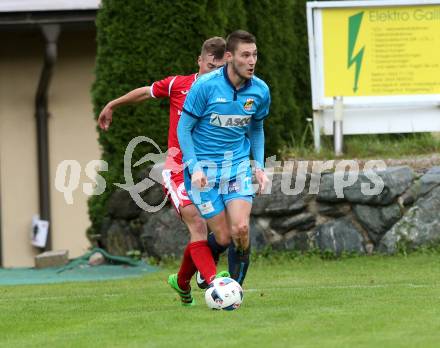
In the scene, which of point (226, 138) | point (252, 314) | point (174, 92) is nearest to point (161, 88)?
point (174, 92)

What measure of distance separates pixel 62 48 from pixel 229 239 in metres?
9.52

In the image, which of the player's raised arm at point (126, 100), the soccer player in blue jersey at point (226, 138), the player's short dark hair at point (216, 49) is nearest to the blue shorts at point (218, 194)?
the soccer player in blue jersey at point (226, 138)

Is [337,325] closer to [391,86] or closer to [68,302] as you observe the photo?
[68,302]

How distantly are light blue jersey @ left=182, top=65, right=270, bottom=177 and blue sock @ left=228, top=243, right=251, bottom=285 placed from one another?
2.15 feet

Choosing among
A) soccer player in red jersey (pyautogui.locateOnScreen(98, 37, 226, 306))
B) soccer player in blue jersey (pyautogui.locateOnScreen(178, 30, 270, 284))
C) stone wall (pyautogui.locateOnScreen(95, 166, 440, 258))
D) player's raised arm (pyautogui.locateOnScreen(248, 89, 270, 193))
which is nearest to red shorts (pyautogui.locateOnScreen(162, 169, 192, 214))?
soccer player in red jersey (pyautogui.locateOnScreen(98, 37, 226, 306))

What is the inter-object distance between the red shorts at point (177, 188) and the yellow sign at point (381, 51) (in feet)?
18.3

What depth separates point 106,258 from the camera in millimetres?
13789

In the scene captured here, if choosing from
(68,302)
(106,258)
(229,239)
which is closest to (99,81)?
(106,258)

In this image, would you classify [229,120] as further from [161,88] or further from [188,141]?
[161,88]

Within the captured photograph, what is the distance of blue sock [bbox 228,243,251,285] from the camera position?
848 cm

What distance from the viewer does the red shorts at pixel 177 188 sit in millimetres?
8812

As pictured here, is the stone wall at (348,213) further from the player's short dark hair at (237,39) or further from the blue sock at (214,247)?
the player's short dark hair at (237,39)

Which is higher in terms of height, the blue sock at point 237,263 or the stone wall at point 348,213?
the stone wall at point 348,213

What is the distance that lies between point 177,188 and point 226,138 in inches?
31.1
